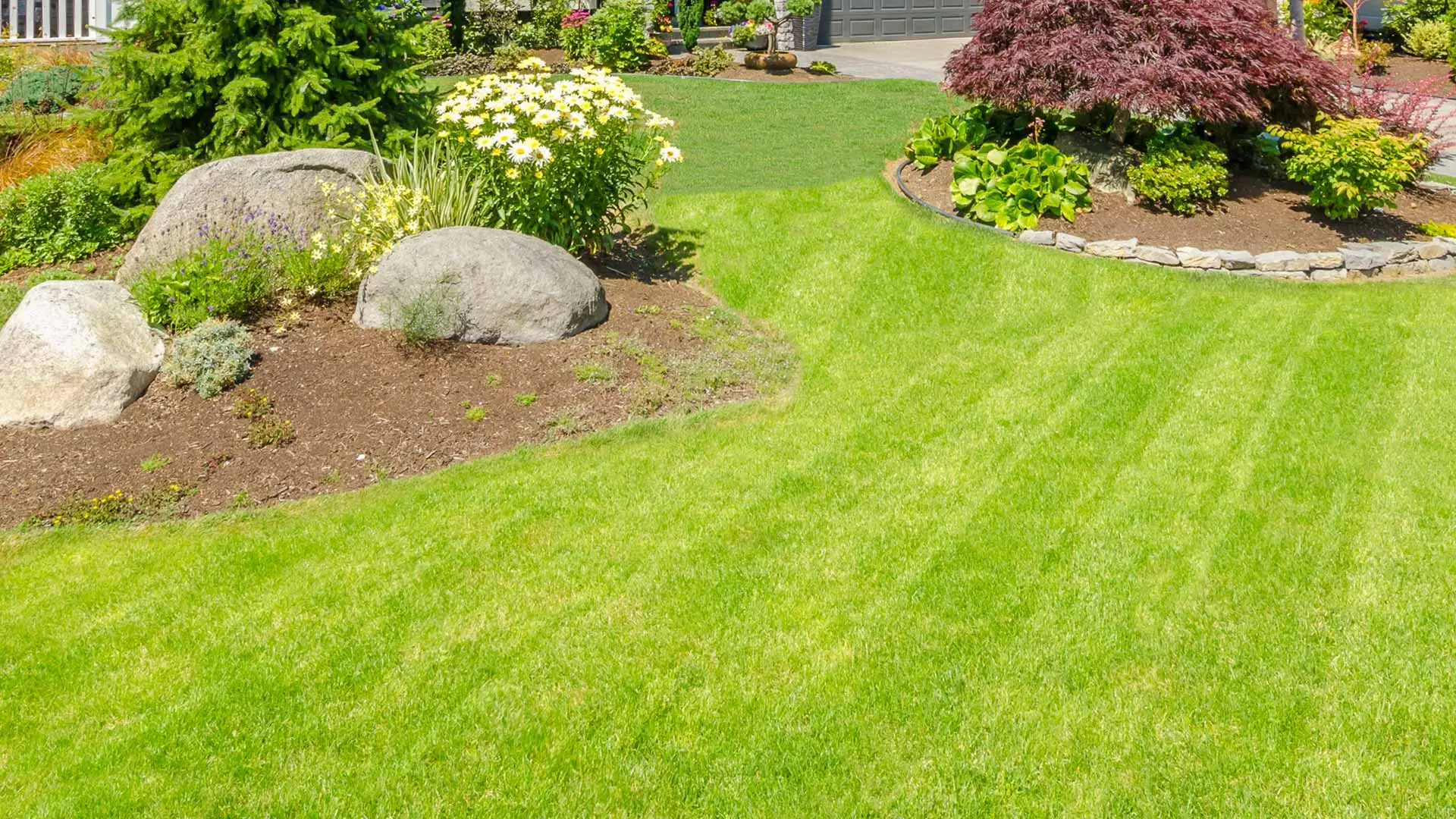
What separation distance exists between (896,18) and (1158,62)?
1714 centimetres

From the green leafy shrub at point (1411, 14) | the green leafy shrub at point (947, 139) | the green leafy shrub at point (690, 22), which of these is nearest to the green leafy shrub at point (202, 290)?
the green leafy shrub at point (947, 139)

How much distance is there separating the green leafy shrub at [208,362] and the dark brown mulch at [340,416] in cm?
8

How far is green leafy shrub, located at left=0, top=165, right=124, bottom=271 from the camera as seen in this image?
8.88 m

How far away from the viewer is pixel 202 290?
710 centimetres

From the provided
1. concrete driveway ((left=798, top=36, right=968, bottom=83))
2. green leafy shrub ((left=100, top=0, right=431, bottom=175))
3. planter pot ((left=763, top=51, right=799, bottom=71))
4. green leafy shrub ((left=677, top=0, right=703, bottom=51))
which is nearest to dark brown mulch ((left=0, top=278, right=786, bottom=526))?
green leafy shrub ((left=100, top=0, right=431, bottom=175))

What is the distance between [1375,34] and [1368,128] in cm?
1469

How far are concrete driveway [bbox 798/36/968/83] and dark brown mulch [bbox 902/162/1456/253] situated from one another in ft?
26.0

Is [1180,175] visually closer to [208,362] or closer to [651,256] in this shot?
[651,256]

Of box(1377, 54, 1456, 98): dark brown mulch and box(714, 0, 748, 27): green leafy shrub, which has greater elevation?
box(714, 0, 748, 27): green leafy shrub

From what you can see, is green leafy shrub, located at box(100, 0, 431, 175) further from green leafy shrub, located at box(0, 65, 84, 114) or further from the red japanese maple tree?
the red japanese maple tree

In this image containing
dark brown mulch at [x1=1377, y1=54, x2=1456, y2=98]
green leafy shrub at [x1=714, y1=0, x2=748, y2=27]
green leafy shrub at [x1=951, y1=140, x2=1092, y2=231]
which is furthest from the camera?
green leafy shrub at [x1=714, y1=0, x2=748, y2=27]

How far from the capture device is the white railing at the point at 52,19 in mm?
15133

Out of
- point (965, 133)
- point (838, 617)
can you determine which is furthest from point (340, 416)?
point (965, 133)

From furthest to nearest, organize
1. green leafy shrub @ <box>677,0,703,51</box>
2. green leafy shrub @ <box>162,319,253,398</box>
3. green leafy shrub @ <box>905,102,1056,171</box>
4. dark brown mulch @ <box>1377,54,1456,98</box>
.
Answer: green leafy shrub @ <box>677,0,703,51</box>, dark brown mulch @ <box>1377,54,1456,98</box>, green leafy shrub @ <box>905,102,1056,171</box>, green leafy shrub @ <box>162,319,253,398</box>
